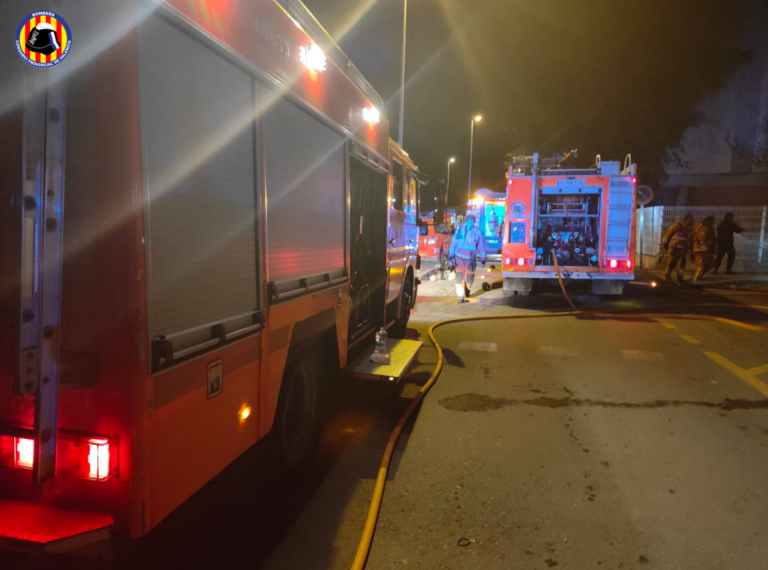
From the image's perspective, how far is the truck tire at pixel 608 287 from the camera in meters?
11.0

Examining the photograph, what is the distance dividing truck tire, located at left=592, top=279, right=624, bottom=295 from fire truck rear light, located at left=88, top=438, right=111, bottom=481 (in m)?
10.7

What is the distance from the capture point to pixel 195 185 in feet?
7.30

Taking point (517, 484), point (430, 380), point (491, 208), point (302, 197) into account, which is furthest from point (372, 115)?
point (491, 208)

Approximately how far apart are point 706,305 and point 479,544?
9926 millimetres

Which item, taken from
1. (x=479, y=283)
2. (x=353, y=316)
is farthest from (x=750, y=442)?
(x=479, y=283)

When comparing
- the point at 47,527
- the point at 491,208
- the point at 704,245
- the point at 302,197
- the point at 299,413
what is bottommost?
the point at 299,413

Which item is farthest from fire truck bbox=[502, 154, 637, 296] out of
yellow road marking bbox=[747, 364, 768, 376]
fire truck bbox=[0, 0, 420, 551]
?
fire truck bbox=[0, 0, 420, 551]

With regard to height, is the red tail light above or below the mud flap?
above

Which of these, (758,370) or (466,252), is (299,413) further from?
(466,252)

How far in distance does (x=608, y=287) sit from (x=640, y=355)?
178 inches

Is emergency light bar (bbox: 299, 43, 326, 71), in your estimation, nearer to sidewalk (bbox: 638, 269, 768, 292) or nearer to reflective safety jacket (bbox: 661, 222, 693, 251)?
reflective safety jacket (bbox: 661, 222, 693, 251)

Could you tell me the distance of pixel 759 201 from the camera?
26.7 metres

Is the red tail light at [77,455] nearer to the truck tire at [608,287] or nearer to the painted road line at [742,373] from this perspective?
the painted road line at [742,373]

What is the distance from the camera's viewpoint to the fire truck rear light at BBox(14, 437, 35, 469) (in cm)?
197
